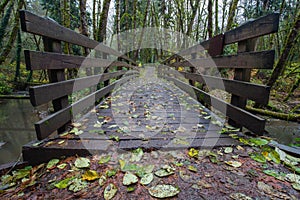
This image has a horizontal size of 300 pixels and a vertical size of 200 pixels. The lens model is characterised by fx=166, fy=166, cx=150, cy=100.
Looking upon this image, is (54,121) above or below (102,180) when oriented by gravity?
above

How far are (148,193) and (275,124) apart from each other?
5038 mm

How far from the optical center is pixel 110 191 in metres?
1.10

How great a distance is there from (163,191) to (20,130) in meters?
4.99

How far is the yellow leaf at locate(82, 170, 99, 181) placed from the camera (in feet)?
3.97

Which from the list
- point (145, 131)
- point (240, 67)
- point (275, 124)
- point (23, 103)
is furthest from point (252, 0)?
point (23, 103)

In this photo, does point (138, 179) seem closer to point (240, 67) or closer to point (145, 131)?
point (145, 131)

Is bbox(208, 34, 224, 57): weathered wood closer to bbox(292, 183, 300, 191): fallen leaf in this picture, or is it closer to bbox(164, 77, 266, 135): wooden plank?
bbox(164, 77, 266, 135): wooden plank

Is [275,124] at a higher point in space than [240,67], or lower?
lower

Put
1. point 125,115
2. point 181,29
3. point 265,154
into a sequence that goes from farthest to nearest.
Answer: point 181,29, point 125,115, point 265,154

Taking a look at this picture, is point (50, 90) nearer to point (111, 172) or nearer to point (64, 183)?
point (64, 183)

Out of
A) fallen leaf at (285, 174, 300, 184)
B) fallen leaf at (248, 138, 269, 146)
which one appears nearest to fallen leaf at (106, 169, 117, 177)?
fallen leaf at (285, 174, 300, 184)

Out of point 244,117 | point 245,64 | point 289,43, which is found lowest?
point 244,117

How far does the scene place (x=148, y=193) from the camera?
3.55ft

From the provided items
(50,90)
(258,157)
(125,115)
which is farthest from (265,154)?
(50,90)
